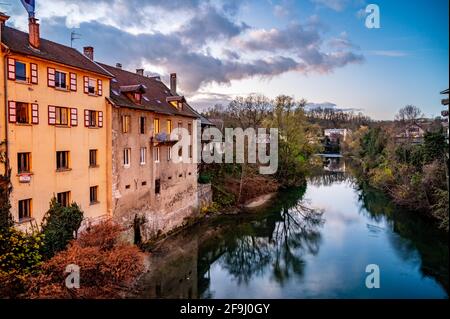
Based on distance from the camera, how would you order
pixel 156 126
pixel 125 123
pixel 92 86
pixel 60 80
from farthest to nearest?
1. pixel 156 126
2. pixel 125 123
3. pixel 92 86
4. pixel 60 80

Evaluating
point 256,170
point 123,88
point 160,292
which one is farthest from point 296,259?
point 256,170

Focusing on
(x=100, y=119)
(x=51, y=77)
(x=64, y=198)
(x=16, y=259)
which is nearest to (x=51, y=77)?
(x=51, y=77)

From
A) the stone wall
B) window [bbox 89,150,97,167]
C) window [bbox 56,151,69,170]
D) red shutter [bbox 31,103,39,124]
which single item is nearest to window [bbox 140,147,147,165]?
window [bbox 89,150,97,167]

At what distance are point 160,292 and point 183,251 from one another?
5563 mm

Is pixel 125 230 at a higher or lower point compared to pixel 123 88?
lower

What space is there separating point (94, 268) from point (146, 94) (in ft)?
46.4

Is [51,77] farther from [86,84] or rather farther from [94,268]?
[94,268]

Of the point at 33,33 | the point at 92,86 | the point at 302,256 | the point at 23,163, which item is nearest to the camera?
the point at 23,163

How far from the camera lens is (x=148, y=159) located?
22594 millimetres

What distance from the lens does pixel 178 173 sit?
26562 mm

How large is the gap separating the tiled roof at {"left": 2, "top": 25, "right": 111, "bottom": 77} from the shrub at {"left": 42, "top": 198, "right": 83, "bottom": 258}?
636 centimetres
